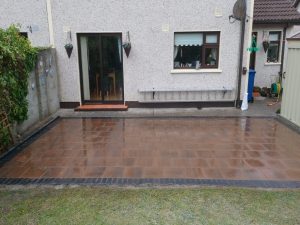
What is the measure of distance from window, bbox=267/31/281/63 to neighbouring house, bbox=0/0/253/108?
140 inches

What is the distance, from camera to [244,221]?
353 centimetres

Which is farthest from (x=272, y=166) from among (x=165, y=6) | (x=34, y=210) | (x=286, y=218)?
(x=165, y=6)

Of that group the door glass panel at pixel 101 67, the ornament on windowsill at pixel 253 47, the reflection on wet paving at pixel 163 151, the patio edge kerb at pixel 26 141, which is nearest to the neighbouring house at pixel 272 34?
the ornament on windowsill at pixel 253 47

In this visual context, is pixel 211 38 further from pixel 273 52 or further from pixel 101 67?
pixel 273 52

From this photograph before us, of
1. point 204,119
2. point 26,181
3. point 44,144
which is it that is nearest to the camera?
point 26,181

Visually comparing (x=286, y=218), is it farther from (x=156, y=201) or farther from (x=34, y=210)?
(x=34, y=210)

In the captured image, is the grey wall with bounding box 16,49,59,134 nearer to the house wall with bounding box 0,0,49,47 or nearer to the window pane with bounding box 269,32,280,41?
the house wall with bounding box 0,0,49,47

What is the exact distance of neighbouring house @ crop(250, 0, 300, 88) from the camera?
37.1ft

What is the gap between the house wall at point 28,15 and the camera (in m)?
8.88

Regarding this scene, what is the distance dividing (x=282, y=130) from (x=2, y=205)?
633cm

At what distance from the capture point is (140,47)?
360 inches

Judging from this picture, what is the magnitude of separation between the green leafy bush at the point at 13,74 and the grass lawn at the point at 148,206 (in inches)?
82.0

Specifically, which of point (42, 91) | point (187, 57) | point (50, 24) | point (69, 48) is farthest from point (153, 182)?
point (50, 24)

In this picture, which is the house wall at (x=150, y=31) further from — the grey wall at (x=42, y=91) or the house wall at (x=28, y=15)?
the grey wall at (x=42, y=91)
